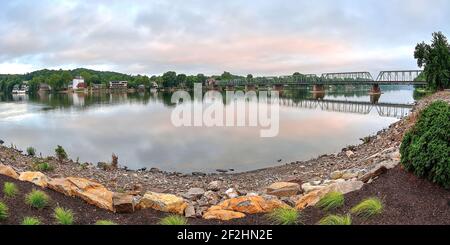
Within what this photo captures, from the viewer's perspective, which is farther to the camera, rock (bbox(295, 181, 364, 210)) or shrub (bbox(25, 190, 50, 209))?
rock (bbox(295, 181, 364, 210))

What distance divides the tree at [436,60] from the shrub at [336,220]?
2142 inches

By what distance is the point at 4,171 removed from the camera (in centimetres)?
1112

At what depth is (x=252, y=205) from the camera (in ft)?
32.3

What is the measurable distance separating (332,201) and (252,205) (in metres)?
1.93

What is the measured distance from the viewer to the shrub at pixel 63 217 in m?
8.29

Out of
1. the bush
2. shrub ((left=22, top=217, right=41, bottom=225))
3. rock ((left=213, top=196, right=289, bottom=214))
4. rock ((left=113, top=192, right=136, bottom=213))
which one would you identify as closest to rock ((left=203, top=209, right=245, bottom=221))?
rock ((left=213, top=196, right=289, bottom=214))

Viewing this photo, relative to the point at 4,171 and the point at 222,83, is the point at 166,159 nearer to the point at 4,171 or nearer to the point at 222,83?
the point at 4,171

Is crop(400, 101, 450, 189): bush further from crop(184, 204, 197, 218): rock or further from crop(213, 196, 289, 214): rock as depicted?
crop(184, 204, 197, 218): rock

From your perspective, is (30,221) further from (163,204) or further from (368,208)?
(368,208)

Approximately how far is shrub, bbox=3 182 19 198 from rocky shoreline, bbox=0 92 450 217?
3693 mm

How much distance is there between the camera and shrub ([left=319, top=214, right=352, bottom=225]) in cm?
775

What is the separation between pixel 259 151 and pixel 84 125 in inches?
1022
